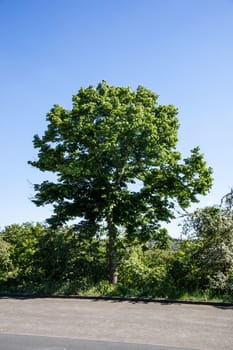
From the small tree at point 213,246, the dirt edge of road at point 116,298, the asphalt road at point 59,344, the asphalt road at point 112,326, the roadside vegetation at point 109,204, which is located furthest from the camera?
→ the roadside vegetation at point 109,204

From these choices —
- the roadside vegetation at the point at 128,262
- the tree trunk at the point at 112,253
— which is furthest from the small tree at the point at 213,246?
the tree trunk at the point at 112,253

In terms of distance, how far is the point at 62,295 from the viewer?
13.8 metres

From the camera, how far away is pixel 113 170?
16.7 metres

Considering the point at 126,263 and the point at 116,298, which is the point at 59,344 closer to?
the point at 116,298

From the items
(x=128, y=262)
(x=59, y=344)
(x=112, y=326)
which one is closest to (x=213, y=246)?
(x=128, y=262)

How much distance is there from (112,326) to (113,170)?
8.90 m

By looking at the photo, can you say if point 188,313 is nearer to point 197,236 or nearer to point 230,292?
point 230,292

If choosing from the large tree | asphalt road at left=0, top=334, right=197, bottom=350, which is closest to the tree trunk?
the large tree

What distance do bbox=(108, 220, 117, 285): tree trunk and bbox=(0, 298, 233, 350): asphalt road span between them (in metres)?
3.40

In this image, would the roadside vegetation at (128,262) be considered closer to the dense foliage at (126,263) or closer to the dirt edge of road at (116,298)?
the dense foliage at (126,263)

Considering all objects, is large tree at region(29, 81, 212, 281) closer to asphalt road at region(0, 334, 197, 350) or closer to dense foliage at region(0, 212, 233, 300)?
dense foliage at region(0, 212, 233, 300)

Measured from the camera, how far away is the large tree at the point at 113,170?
15.9 meters

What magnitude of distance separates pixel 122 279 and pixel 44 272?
3.74 meters

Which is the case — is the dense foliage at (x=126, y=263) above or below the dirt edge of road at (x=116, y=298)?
above
